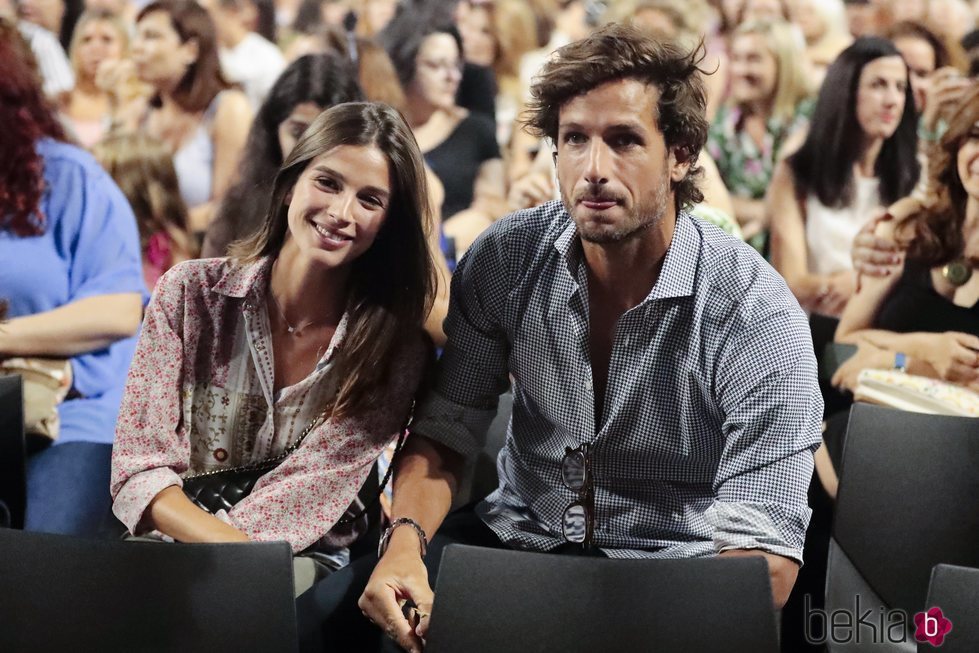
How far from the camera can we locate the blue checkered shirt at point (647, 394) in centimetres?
161

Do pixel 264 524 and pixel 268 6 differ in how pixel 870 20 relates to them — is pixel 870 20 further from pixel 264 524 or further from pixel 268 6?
pixel 264 524

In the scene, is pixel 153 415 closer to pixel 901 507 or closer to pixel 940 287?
pixel 901 507

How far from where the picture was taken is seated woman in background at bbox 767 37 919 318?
335cm

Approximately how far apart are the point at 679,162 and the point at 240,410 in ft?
2.56

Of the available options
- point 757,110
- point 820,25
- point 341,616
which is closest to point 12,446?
point 341,616

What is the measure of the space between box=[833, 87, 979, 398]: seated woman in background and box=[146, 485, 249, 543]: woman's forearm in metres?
1.53

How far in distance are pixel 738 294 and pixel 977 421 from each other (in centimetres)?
53

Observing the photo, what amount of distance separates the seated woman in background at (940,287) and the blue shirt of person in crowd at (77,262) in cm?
158

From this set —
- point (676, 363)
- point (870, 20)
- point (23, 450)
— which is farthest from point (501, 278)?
point (870, 20)

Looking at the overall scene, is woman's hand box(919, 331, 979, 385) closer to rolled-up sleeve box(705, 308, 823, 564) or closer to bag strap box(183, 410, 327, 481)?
rolled-up sleeve box(705, 308, 823, 564)

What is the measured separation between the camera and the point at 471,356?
1852 mm

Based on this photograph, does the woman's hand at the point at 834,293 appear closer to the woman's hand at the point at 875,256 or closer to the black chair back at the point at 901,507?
the woman's hand at the point at 875,256

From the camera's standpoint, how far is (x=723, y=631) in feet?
4.40

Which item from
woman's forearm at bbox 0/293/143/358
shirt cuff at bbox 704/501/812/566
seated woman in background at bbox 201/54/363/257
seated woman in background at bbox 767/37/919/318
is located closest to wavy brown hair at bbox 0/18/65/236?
woman's forearm at bbox 0/293/143/358
